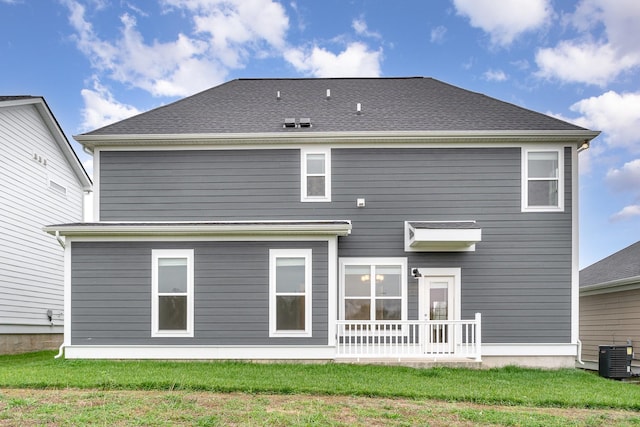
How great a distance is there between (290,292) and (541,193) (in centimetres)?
585

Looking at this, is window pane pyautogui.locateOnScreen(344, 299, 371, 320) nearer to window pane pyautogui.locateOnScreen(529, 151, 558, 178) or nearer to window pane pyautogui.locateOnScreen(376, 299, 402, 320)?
window pane pyautogui.locateOnScreen(376, 299, 402, 320)

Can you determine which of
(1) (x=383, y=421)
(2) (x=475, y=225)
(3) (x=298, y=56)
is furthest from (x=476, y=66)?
(1) (x=383, y=421)

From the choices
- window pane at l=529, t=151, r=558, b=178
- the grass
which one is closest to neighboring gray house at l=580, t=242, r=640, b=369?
window pane at l=529, t=151, r=558, b=178

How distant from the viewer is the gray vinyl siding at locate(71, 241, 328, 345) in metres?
10.1

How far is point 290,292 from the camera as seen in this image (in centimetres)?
1017

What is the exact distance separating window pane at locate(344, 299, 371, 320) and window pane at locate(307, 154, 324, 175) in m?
2.90

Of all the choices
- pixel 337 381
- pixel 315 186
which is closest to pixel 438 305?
pixel 315 186

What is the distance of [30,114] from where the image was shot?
1453 cm

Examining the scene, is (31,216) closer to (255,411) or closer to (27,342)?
(27,342)

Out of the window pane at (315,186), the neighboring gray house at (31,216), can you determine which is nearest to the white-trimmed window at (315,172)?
the window pane at (315,186)

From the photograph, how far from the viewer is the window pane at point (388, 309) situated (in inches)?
431

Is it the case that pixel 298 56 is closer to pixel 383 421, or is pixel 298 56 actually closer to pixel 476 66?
pixel 476 66

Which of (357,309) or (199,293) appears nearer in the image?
(199,293)

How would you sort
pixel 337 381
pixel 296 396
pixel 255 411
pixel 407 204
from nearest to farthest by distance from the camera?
pixel 255 411 → pixel 296 396 → pixel 337 381 → pixel 407 204
